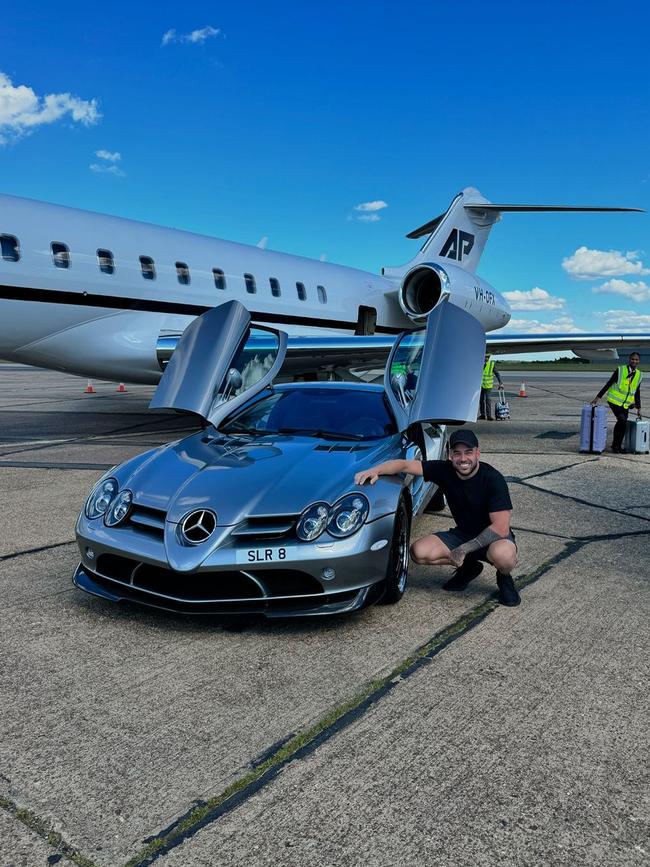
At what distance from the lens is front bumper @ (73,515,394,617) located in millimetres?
3791

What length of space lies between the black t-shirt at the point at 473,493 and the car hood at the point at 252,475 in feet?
1.36

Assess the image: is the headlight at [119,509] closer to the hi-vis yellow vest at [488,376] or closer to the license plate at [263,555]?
the license plate at [263,555]

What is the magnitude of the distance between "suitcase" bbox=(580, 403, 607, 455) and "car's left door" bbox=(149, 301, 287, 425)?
5.86m

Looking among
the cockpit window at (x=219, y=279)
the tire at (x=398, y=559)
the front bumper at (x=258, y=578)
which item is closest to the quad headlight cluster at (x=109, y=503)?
the front bumper at (x=258, y=578)

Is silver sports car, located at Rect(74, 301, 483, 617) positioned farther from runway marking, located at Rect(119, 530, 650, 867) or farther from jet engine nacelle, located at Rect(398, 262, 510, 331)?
jet engine nacelle, located at Rect(398, 262, 510, 331)

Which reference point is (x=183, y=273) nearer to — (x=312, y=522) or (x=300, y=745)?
(x=312, y=522)

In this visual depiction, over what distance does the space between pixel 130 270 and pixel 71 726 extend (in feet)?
33.5

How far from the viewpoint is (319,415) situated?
5.70 metres

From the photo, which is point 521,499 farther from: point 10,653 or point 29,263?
point 29,263

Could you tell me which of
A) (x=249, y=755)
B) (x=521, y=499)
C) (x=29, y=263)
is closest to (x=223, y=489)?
(x=249, y=755)

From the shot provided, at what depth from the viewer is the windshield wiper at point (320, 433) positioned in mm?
5324

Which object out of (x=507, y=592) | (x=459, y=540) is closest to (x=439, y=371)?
(x=459, y=540)

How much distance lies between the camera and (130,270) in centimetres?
1221

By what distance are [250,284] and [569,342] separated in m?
6.37
